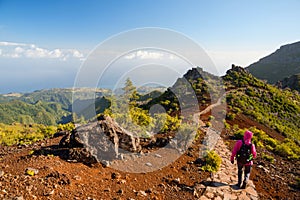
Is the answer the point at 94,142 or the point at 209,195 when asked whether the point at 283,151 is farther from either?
the point at 94,142

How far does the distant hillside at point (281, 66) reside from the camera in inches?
4921

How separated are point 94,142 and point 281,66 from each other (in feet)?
522

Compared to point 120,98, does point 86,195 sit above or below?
below

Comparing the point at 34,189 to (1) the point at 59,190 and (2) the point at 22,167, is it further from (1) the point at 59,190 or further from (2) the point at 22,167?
(2) the point at 22,167

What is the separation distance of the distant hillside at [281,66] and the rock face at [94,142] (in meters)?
127

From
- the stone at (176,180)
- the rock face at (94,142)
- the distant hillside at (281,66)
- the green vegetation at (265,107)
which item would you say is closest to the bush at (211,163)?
the stone at (176,180)

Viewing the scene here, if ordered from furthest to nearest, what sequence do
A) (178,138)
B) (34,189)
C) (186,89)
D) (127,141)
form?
1. (186,89)
2. (178,138)
3. (127,141)
4. (34,189)

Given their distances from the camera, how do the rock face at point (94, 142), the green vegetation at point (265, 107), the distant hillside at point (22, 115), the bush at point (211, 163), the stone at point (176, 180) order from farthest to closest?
the distant hillside at point (22, 115) < the green vegetation at point (265, 107) < the bush at point (211, 163) < the rock face at point (94, 142) < the stone at point (176, 180)

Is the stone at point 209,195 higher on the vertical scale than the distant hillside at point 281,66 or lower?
lower

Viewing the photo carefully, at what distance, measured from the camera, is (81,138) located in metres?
7.91

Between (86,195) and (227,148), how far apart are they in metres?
8.23

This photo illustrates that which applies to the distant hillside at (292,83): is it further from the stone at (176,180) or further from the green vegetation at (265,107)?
the stone at (176,180)

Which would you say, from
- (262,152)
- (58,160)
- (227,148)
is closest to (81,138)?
(58,160)

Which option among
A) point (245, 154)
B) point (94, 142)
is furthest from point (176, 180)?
point (94, 142)
